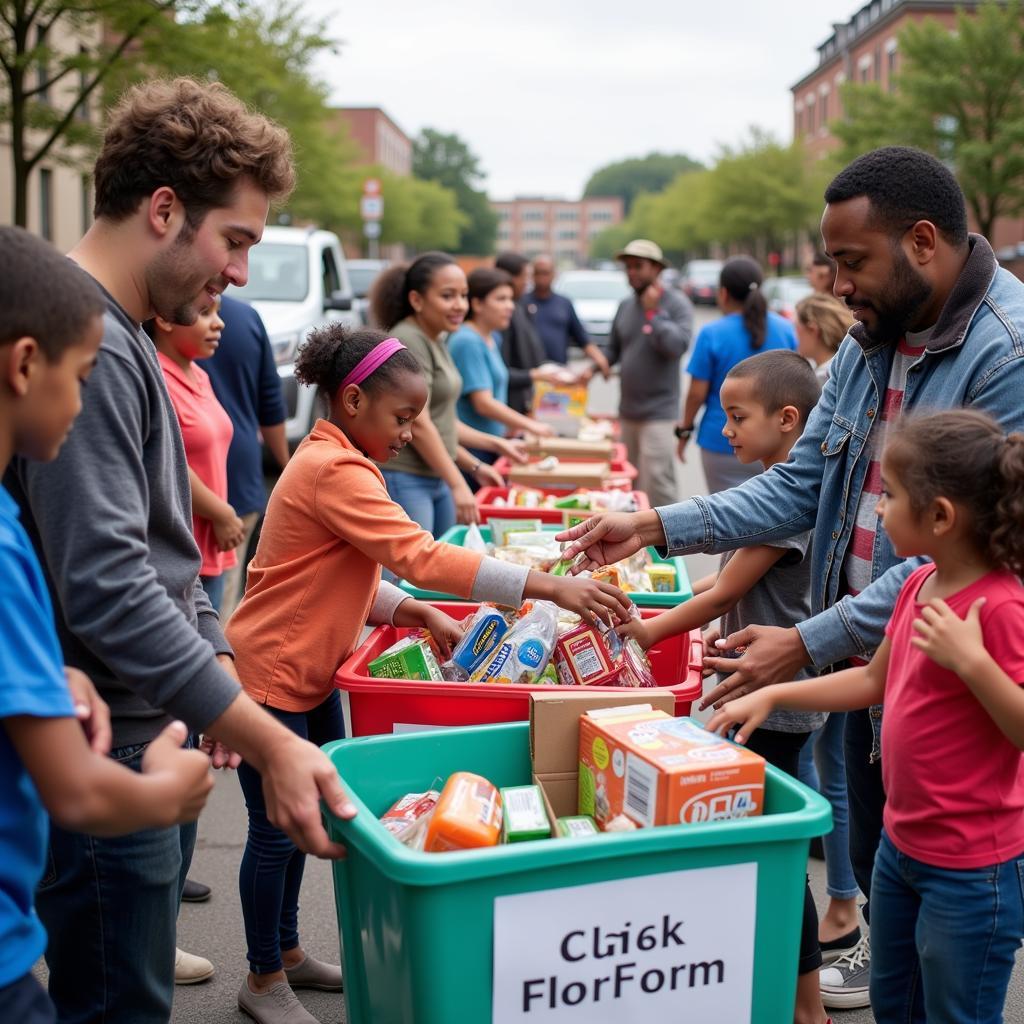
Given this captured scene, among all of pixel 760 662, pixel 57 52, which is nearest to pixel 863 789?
pixel 760 662

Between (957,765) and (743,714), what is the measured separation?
38 cm

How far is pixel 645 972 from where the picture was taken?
179 cm

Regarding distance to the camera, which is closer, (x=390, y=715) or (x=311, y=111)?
(x=390, y=715)

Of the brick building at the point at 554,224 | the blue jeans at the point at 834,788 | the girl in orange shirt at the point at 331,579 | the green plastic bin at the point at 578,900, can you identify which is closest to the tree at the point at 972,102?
the blue jeans at the point at 834,788

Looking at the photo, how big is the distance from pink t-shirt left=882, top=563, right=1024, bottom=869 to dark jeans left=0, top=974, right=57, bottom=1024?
1473 millimetres

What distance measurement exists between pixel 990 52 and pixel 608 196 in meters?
135

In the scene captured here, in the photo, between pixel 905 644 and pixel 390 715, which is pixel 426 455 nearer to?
pixel 390 715

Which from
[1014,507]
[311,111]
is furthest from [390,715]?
[311,111]

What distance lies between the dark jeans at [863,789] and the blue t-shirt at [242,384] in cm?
302

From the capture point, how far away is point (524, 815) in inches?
76.6

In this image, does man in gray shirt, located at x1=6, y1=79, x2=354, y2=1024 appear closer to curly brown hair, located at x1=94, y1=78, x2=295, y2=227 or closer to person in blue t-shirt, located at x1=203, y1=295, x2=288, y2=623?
curly brown hair, located at x1=94, y1=78, x2=295, y2=227

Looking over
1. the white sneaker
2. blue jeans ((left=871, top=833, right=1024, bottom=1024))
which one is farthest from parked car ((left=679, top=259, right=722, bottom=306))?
blue jeans ((left=871, top=833, right=1024, bottom=1024))

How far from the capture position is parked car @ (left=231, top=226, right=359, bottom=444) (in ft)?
32.5

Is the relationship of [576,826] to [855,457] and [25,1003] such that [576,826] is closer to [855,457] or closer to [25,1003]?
[25,1003]
